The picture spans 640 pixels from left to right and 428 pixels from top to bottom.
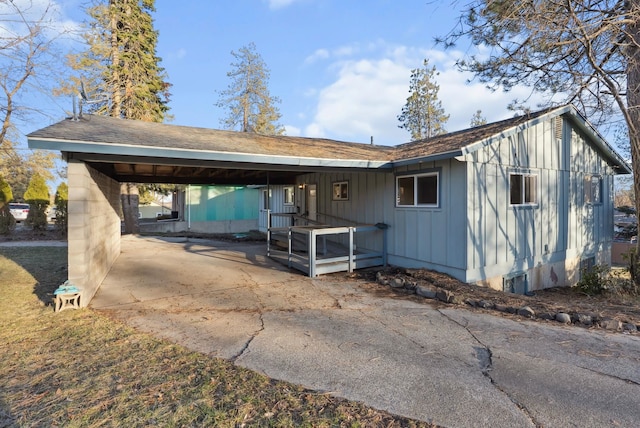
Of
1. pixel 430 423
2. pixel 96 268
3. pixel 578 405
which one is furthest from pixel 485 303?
pixel 96 268

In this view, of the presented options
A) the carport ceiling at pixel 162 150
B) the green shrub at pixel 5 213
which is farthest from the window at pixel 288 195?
the green shrub at pixel 5 213

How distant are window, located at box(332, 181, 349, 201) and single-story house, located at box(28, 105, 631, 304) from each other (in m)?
0.06

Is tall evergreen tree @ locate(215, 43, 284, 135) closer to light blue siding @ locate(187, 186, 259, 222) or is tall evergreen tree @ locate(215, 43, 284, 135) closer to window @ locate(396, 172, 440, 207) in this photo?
light blue siding @ locate(187, 186, 259, 222)

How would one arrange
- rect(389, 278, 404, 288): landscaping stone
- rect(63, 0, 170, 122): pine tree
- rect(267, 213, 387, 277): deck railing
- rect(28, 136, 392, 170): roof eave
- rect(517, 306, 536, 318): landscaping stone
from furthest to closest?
rect(63, 0, 170, 122): pine tree → rect(267, 213, 387, 277): deck railing → rect(389, 278, 404, 288): landscaping stone → rect(517, 306, 536, 318): landscaping stone → rect(28, 136, 392, 170): roof eave

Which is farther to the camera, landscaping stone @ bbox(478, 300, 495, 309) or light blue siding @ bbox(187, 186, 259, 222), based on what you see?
light blue siding @ bbox(187, 186, 259, 222)

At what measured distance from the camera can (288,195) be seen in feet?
50.7

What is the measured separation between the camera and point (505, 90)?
871cm

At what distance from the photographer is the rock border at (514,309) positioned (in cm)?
464

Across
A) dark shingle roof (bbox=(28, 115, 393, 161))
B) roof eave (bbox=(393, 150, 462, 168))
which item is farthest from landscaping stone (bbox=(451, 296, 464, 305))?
dark shingle roof (bbox=(28, 115, 393, 161))

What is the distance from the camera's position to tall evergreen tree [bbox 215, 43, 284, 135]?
24.7 metres

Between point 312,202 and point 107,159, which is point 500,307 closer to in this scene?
point 107,159

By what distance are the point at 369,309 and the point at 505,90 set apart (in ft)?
23.1

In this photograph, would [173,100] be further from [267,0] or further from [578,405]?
[578,405]

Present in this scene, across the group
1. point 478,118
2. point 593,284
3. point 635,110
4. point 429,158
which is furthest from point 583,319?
point 478,118
